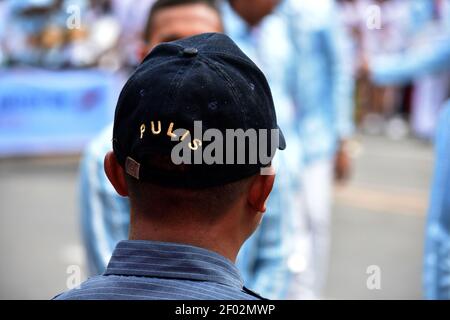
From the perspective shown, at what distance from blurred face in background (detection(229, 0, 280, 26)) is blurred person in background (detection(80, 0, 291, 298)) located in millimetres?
993

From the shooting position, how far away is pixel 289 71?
488 cm

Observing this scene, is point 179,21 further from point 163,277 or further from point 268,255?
point 163,277

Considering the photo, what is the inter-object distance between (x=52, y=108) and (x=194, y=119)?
905 cm

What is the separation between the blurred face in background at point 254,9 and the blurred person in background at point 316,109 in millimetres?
489

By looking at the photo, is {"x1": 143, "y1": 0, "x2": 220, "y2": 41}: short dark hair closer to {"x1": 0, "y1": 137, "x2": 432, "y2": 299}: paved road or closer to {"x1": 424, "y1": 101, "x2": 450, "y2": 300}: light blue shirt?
{"x1": 424, "y1": 101, "x2": 450, "y2": 300}: light blue shirt

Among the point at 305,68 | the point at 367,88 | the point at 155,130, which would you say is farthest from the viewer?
the point at 367,88

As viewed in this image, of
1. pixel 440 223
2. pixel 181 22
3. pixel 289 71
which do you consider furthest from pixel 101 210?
pixel 289 71

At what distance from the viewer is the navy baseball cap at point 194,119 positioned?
1.57 metres

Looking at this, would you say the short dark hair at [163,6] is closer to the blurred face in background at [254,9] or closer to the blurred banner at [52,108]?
the blurred face in background at [254,9]

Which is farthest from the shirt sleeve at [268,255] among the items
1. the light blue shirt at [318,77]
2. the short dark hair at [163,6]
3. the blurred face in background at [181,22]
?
the light blue shirt at [318,77]

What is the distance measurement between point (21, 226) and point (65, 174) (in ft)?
8.68
